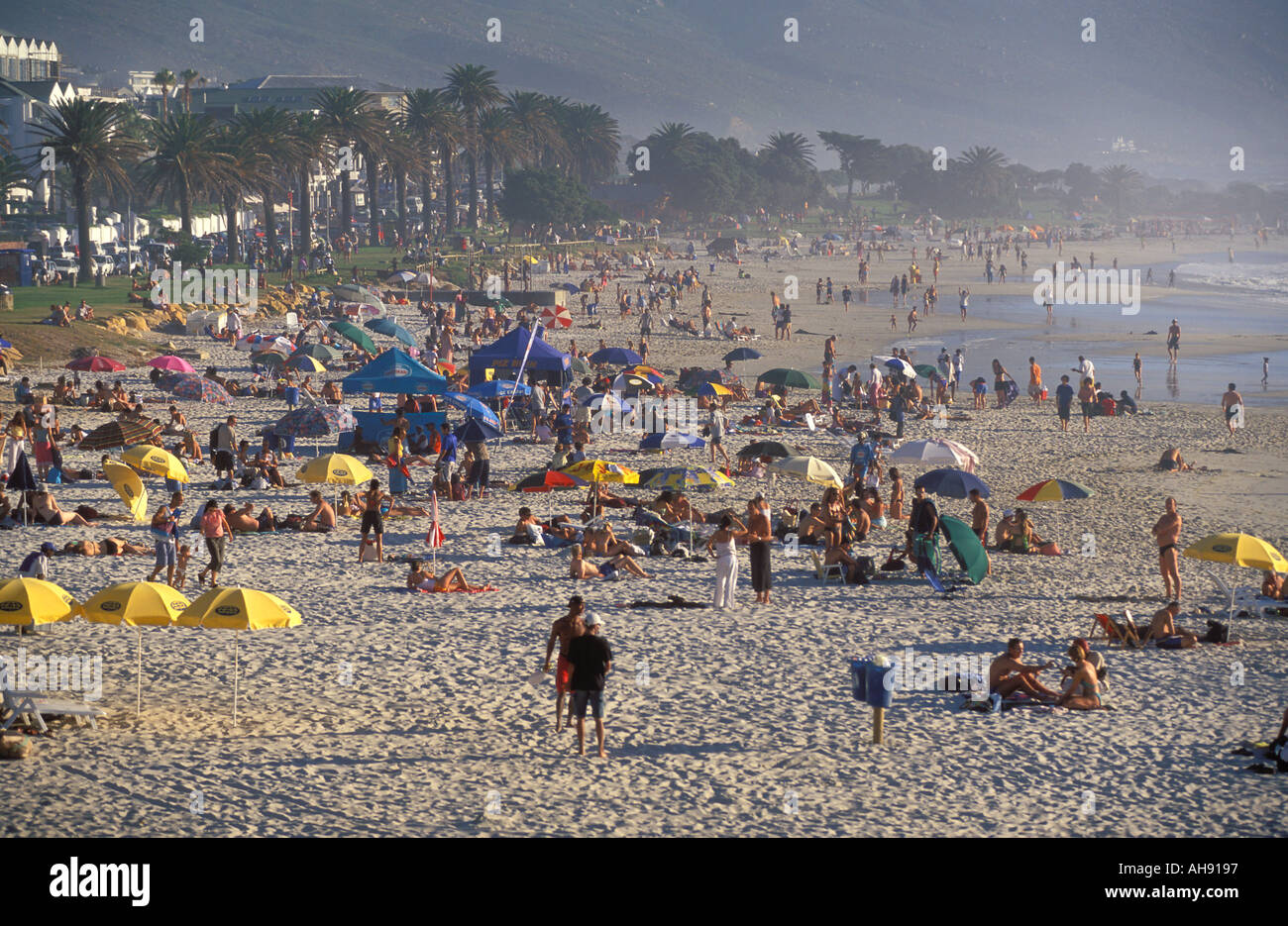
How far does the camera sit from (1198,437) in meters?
30.0

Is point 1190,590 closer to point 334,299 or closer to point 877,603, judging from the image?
point 877,603

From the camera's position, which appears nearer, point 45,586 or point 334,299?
point 45,586

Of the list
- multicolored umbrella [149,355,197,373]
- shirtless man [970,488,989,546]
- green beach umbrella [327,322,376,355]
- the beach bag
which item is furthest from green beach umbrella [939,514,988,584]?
Result: green beach umbrella [327,322,376,355]

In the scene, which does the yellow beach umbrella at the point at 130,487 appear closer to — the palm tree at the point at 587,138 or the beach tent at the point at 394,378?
the beach tent at the point at 394,378

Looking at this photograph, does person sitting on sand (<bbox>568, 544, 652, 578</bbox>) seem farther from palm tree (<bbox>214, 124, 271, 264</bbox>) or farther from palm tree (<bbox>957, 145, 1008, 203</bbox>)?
palm tree (<bbox>957, 145, 1008, 203</bbox>)

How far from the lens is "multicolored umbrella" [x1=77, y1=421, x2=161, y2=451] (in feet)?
74.0

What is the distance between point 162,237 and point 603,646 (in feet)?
214

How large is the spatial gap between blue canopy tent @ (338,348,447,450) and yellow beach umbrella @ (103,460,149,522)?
5869mm

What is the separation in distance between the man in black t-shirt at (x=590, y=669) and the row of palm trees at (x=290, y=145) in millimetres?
42863

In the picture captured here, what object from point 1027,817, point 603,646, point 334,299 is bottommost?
point 1027,817

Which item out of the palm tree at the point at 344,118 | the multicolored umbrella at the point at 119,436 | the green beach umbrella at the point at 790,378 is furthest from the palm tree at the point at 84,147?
the green beach umbrella at the point at 790,378

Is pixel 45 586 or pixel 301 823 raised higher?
pixel 45 586

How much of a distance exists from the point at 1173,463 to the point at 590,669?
18.5 meters

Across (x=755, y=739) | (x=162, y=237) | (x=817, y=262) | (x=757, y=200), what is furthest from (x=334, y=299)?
(x=757, y=200)
